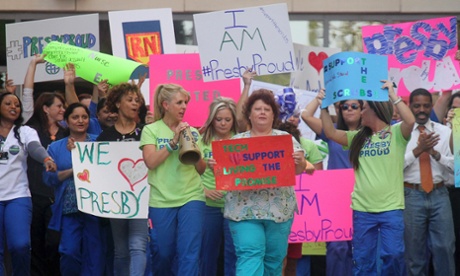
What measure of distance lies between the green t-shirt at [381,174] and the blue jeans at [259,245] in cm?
85

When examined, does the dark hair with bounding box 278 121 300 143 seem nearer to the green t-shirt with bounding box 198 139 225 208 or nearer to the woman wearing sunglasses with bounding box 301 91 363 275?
the woman wearing sunglasses with bounding box 301 91 363 275

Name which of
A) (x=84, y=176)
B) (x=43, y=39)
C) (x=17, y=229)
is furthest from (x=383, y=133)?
(x=43, y=39)

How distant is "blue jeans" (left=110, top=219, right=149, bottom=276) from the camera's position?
9898mm

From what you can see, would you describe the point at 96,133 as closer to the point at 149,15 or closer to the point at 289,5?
the point at 149,15

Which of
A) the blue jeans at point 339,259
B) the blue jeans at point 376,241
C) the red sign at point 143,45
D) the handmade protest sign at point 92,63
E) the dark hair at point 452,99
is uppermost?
the red sign at point 143,45

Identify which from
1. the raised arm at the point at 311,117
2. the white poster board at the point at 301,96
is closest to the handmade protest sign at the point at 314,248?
the raised arm at the point at 311,117

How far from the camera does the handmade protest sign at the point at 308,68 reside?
12477 mm

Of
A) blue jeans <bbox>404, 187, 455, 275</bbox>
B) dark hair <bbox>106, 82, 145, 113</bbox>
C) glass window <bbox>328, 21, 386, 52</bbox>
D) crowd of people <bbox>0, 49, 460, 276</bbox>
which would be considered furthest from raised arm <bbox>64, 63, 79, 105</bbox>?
glass window <bbox>328, 21, 386, 52</bbox>

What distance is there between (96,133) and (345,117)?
248cm

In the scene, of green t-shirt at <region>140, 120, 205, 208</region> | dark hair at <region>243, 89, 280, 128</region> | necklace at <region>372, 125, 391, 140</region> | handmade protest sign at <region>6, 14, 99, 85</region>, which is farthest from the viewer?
handmade protest sign at <region>6, 14, 99, 85</region>

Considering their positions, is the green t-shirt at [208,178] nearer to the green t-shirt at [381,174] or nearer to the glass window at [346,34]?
the green t-shirt at [381,174]

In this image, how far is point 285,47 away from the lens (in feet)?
35.2

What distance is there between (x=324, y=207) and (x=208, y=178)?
131 cm

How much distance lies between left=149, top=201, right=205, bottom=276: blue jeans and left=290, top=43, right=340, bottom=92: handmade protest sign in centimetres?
360
